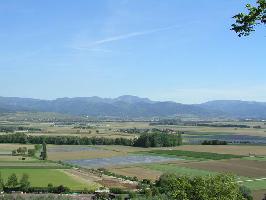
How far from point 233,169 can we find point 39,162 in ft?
117

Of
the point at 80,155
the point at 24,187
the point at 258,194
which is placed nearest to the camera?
the point at 258,194

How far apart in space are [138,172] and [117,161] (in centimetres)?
1875

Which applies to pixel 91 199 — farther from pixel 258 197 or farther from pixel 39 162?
pixel 39 162

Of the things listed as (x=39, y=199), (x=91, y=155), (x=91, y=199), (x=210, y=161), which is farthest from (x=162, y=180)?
(x=91, y=155)

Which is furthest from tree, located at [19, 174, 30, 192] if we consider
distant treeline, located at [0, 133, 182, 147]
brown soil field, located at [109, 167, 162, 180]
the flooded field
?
the flooded field

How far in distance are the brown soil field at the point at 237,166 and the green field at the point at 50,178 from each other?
24.3 m

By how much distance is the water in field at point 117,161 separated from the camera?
9604 centimetres

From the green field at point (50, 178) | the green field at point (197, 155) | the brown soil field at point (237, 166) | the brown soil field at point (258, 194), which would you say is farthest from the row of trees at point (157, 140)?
the brown soil field at point (258, 194)

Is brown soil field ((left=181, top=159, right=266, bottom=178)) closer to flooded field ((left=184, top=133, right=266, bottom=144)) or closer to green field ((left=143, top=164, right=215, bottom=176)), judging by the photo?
green field ((left=143, top=164, right=215, bottom=176))

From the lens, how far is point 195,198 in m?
25.2

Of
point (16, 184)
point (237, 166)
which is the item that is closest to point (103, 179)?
point (16, 184)

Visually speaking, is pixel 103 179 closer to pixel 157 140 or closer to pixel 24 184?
pixel 24 184

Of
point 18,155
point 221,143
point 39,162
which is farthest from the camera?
point 221,143

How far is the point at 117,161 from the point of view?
330 ft
